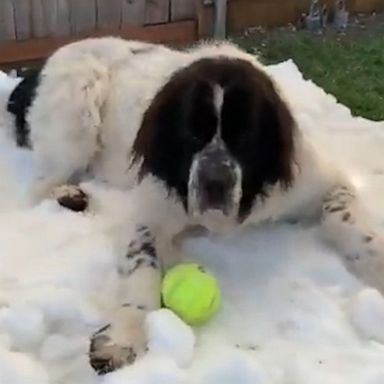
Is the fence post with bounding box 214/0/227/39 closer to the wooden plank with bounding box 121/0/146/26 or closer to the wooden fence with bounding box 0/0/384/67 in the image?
the wooden fence with bounding box 0/0/384/67

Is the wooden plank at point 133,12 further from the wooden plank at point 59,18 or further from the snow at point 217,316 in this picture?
the snow at point 217,316

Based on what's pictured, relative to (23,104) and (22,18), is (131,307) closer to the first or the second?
(23,104)

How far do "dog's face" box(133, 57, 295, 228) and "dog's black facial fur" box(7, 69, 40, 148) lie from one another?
809 millimetres

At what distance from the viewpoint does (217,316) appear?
2.49 metres

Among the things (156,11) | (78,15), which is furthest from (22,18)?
(156,11)

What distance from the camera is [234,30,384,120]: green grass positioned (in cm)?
407

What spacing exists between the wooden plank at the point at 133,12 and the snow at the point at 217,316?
1.73 metres

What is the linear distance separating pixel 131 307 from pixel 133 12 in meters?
2.46

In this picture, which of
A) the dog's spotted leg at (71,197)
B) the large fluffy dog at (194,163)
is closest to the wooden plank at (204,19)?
the large fluffy dog at (194,163)

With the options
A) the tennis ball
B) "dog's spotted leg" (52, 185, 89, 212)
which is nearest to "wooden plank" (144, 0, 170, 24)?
"dog's spotted leg" (52, 185, 89, 212)

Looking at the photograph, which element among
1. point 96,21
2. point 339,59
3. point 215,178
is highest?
point 215,178

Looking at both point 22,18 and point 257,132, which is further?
point 22,18

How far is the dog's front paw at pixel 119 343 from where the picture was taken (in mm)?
2264

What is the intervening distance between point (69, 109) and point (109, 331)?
1054 mm
